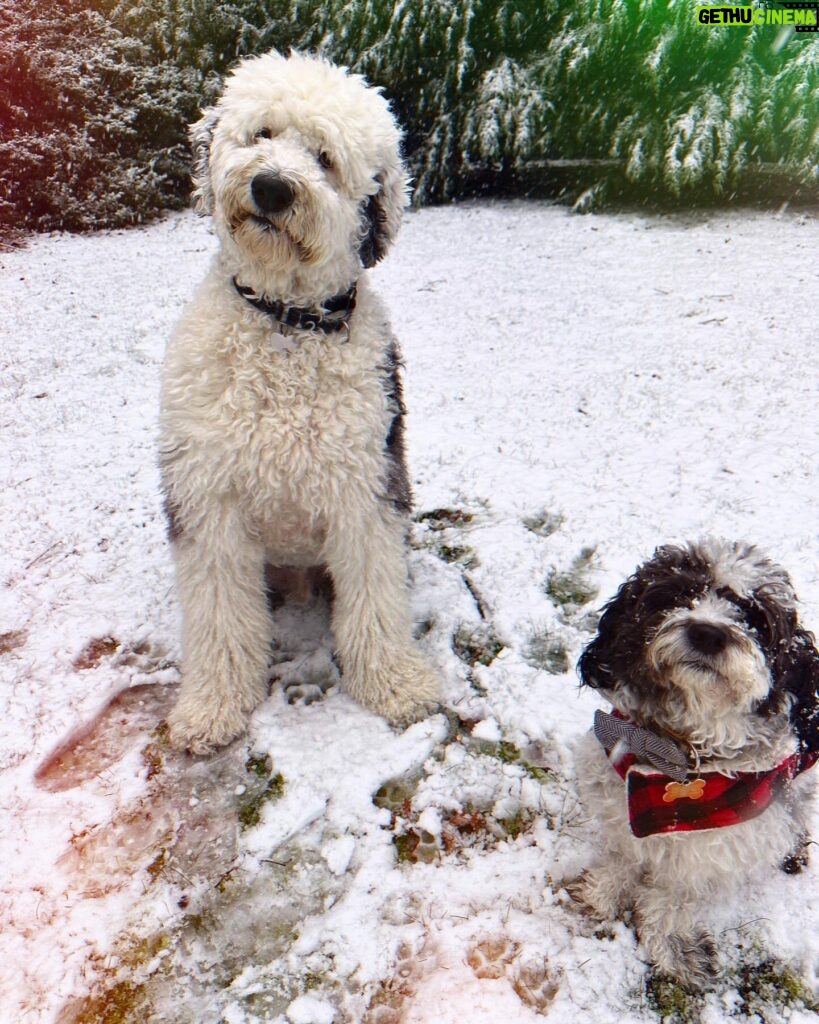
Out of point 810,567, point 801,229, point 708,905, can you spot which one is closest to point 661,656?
point 708,905

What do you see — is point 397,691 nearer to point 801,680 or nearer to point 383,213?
point 801,680

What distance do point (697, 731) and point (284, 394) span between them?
1.64m

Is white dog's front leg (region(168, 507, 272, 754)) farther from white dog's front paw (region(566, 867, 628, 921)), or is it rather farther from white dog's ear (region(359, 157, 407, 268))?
white dog's front paw (region(566, 867, 628, 921))

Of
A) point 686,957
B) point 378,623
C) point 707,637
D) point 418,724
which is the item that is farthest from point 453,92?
point 686,957

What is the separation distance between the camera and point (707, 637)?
186 cm

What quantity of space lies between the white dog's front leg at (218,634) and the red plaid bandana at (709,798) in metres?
1.53

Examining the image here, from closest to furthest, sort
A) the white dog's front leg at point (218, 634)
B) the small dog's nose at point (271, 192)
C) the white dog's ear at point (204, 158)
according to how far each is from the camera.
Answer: the small dog's nose at point (271, 192), the white dog's ear at point (204, 158), the white dog's front leg at point (218, 634)

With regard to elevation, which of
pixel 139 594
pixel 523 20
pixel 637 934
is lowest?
pixel 637 934

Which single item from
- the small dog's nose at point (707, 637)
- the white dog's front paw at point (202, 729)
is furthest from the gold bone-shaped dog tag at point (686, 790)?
the white dog's front paw at point (202, 729)

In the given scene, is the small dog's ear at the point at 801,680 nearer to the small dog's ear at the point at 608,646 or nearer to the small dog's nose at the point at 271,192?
the small dog's ear at the point at 608,646

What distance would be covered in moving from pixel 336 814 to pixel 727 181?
321 inches

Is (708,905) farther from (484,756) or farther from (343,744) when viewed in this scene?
(343,744)

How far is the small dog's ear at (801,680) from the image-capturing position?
6.29 feet

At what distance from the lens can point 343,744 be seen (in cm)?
279
